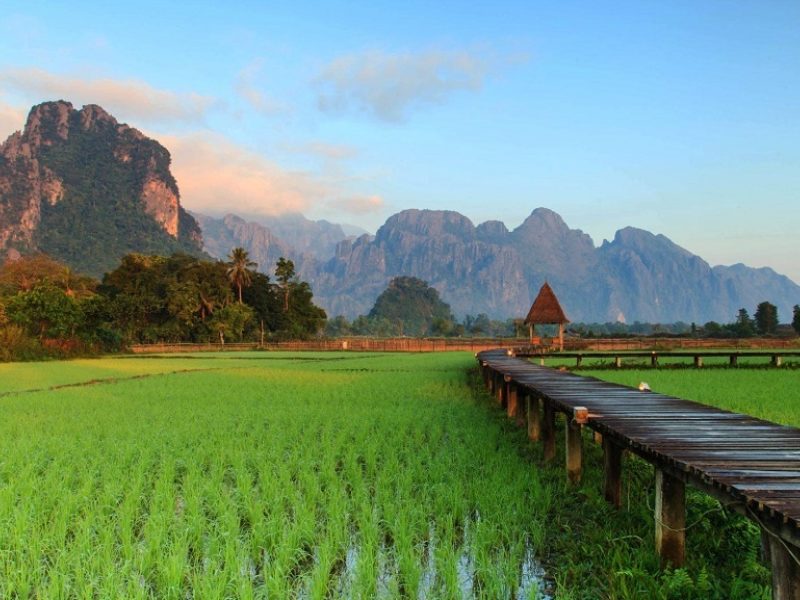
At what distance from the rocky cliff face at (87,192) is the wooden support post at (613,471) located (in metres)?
126

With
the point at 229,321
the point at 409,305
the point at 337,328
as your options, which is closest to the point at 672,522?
the point at 229,321

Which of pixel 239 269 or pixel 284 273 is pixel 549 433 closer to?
pixel 239 269

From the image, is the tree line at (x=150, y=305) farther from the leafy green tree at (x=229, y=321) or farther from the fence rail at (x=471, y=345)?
the fence rail at (x=471, y=345)

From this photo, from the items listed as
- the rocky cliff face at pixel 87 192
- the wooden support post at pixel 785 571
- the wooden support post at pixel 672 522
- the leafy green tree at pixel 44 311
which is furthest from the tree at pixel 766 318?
the rocky cliff face at pixel 87 192

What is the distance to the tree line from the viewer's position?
4109 centimetres

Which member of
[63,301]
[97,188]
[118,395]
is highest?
[97,188]

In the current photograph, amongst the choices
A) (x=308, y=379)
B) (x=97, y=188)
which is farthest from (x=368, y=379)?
(x=97, y=188)

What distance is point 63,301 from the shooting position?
138 ft

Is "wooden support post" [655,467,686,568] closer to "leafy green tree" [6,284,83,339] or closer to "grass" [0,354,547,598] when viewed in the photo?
"grass" [0,354,547,598]

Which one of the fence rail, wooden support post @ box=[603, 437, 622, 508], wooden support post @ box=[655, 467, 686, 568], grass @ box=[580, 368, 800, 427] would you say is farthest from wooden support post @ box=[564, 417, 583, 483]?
the fence rail

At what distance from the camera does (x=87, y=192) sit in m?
149

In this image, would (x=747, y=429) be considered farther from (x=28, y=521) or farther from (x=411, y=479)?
(x=28, y=521)

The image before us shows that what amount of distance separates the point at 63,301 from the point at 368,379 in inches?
1217

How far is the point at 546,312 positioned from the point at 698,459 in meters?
31.4
